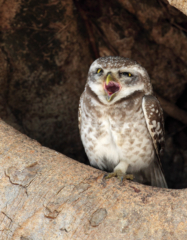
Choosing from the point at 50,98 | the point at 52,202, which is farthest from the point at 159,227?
the point at 50,98

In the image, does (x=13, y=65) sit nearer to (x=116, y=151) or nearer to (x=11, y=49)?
(x=11, y=49)

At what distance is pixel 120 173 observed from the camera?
2289 mm

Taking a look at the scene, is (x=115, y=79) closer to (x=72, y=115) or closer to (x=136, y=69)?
(x=136, y=69)

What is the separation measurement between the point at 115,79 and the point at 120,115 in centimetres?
28

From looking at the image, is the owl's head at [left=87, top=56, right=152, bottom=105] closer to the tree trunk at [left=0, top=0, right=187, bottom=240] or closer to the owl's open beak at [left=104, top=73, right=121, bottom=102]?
the owl's open beak at [left=104, top=73, right=121, bottom=102]

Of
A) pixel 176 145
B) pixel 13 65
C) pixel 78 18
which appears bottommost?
pixel 176 145

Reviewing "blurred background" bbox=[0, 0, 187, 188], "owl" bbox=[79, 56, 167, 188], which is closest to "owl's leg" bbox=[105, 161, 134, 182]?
"owl" bbox=[79, 56, 167, 188]

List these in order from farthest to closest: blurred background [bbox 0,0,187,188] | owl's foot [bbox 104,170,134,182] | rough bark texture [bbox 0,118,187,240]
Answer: blurred background [bbox 0,0,187,188]
owl's foot [bbox 104,170,134,182]
rough bark texture [bbox 0,118,187,240]

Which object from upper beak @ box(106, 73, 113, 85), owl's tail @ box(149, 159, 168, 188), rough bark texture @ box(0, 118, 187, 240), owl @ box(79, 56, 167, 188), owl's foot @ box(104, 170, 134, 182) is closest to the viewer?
rough bark texture @ box(0, 118, 187, 240)

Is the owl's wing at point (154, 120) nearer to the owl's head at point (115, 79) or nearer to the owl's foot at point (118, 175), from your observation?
the owl's head at point (115, 79)

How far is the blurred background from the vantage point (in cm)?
312

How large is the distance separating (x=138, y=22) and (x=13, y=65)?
4.67 ft

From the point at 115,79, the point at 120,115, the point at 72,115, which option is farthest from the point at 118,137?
the point at 72,115

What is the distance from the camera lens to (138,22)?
3348 millimetres
